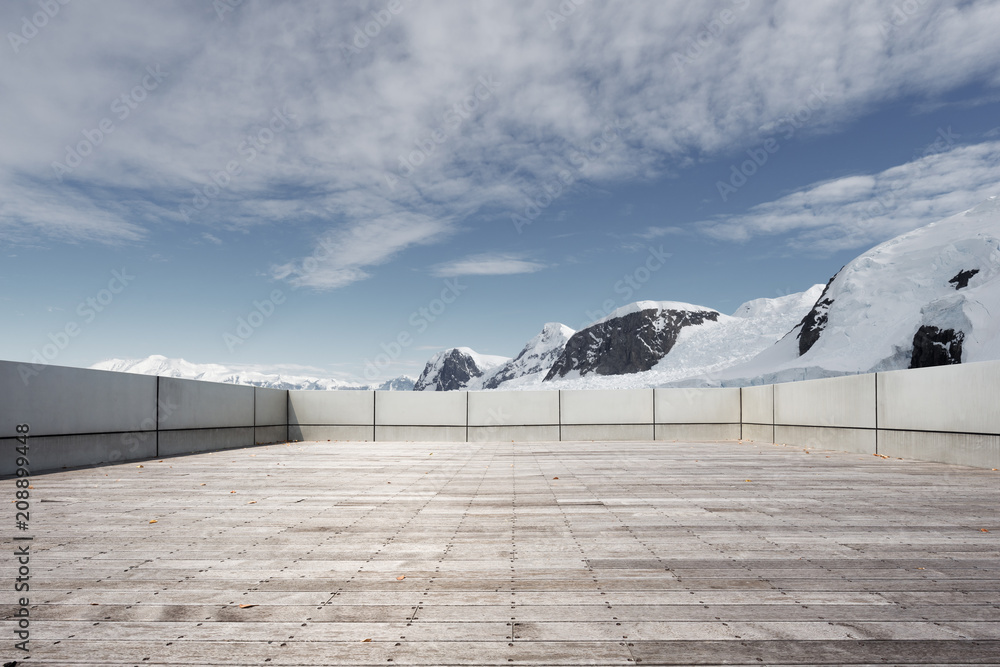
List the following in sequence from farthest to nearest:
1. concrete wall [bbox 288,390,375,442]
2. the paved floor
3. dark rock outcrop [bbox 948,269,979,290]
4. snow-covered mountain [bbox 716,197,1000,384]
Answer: dark rock outcrop [bbox 948,269,979,290] < snow-covered mountain [bbox 716,197,1000,384] < concrete wall [bbox 288,390,375,442] < the paved floor

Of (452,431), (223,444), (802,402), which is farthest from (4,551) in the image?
(802,402)

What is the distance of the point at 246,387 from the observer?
15.0m

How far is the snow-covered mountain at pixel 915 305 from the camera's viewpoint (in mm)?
60594

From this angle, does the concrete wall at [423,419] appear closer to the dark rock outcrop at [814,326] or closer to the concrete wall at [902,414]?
the concrete wall at [902,414]

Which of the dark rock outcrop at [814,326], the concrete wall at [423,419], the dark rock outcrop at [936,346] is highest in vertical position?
the dark rock outcrop at [814,326]

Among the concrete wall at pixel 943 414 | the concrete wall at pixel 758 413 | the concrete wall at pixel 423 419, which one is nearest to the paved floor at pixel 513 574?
the concrete wall at pixel 943 414

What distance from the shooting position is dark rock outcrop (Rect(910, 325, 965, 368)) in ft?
199

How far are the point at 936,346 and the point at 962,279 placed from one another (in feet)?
61.8

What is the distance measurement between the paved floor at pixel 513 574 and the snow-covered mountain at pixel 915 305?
210 feet

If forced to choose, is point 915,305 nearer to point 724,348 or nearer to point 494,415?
point 724,348

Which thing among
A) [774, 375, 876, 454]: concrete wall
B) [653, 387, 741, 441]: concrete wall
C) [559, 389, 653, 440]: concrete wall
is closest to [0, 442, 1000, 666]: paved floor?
[774, 375, 876, 454]: concrete wall

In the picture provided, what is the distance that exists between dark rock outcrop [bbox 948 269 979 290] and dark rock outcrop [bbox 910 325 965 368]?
14.8 metres

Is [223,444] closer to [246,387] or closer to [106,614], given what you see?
[246,387]

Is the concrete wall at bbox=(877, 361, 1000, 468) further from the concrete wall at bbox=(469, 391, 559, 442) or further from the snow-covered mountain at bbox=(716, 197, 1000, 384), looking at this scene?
the snow-covered mountain at bbox=(716, 197, 1000, 384)
